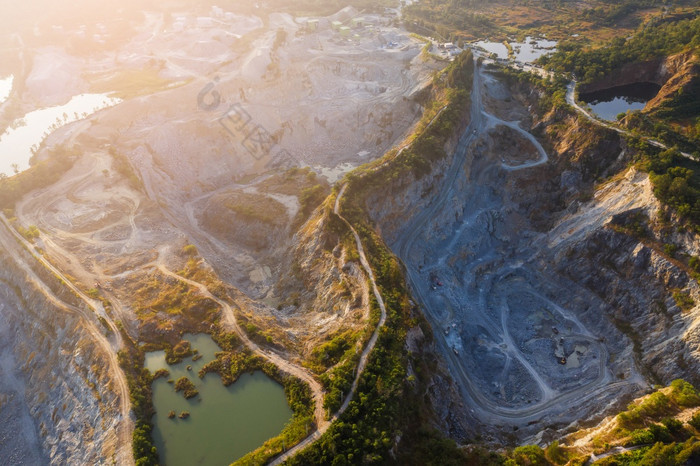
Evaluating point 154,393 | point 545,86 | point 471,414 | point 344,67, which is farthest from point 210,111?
point 471,414

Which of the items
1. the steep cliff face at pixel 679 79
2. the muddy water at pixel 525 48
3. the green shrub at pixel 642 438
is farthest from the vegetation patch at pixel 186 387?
the muddy water at pixel 525 48

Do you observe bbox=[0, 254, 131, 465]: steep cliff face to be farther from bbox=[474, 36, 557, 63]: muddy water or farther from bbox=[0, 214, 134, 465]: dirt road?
bbox=[474, 36, 557, 63]: muddy water

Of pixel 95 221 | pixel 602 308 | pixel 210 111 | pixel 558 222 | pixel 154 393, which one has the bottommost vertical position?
pixel 154 393

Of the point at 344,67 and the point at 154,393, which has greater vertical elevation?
the point at 344,67

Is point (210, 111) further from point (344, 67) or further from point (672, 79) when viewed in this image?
point (672, 79)

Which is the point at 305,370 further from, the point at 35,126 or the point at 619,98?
the point at 35,126

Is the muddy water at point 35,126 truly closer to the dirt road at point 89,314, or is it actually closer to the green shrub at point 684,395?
the dirt road at point 89,314
